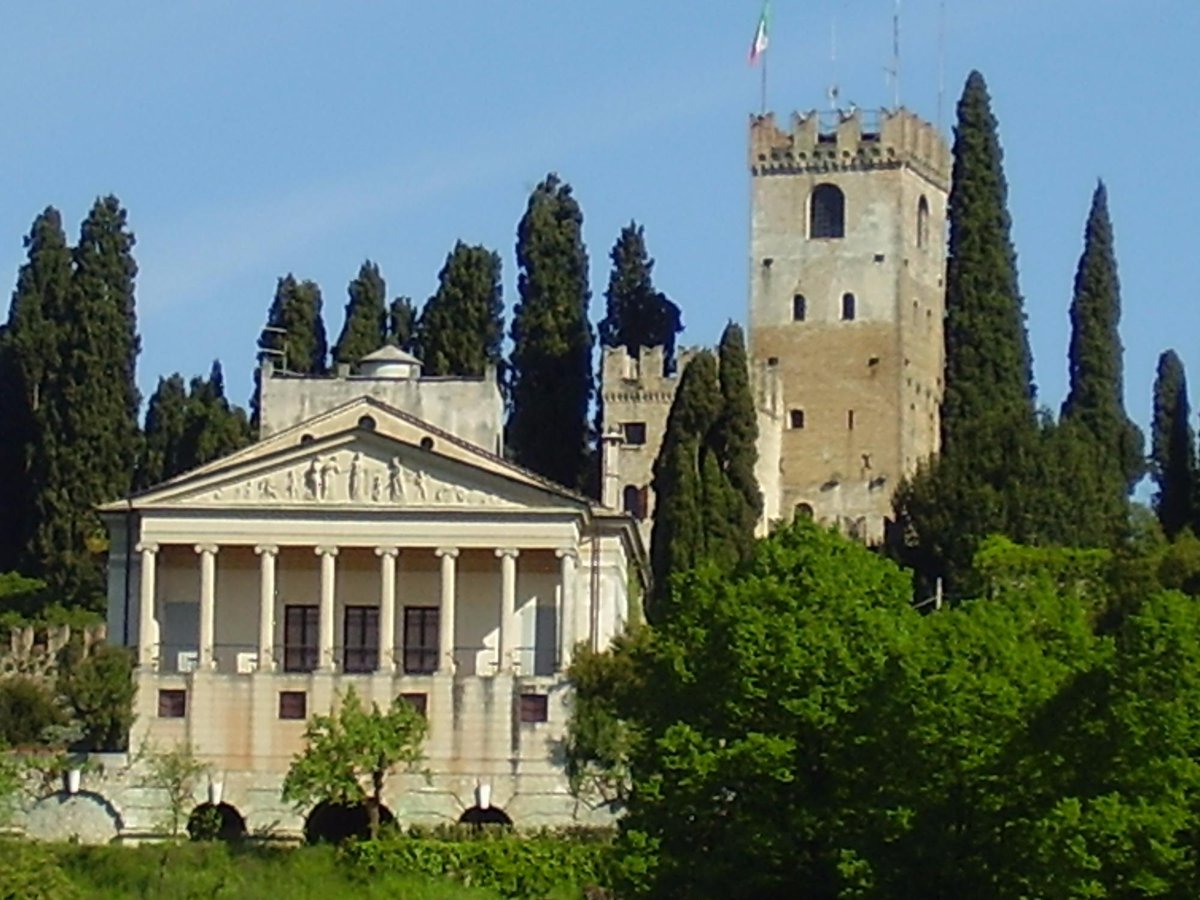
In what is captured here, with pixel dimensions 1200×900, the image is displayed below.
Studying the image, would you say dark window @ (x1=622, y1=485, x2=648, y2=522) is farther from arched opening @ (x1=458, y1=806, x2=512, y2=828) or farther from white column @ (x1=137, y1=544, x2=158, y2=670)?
arched opening @ (x1=458, y1=806, x2=512, y2=828)

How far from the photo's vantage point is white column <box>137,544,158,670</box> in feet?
262

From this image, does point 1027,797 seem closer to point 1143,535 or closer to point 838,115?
point 1143,535

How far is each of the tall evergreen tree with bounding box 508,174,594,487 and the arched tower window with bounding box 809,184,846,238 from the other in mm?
10510

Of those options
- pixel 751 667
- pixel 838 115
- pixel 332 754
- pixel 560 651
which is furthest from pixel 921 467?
pixel 751 667

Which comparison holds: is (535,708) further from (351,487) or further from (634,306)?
(634,306)

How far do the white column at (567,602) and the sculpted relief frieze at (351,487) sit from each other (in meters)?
1.57

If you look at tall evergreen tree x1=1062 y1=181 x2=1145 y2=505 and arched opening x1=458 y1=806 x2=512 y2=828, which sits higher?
tall evergreen tree x1=1062 y1=181 x2=1145 y2=505

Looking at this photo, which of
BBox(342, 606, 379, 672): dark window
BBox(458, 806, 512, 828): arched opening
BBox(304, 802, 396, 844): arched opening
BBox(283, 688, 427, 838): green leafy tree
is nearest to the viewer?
BBox(283, 688, 427, 838): green leafy tree

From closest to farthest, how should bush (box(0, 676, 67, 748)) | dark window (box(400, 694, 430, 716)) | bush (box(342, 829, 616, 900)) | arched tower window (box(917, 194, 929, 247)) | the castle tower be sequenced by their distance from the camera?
bush (box(342, 829, 616, 900)) < bush (box(0, 676, 67, 748)) < dark window (box(400, 694, 430, 716)) < the castle tower < arched tower window (box(917, 194, 929, 247))

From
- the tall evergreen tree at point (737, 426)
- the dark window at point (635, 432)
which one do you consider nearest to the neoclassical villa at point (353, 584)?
the tall evergreen tree at point (737, 426)

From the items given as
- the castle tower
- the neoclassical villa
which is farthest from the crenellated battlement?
the neoclassical villa

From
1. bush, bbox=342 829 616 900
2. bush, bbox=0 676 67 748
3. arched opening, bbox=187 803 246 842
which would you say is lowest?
bush, bbox=342 829 616 900

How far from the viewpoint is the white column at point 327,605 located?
262ft

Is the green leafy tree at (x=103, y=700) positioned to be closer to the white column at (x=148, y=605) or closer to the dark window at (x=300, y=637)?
the white column at (x=148, y=605)
